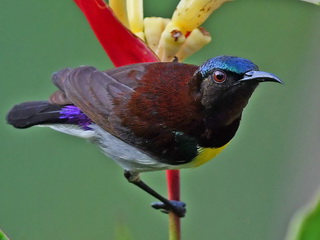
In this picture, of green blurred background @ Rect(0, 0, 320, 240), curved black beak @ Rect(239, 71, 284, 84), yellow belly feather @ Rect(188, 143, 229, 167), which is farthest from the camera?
green blurred background @ Rect(0, 0, 320, 240)

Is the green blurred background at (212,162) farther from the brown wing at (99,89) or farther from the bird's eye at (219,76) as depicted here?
the bird's eye at (219,76)

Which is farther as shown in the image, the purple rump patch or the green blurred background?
the green blurred background

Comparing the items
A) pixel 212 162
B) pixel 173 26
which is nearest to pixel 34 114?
pixel 173 26

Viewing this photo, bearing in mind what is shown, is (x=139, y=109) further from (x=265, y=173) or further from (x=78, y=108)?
(x=265, y=173)

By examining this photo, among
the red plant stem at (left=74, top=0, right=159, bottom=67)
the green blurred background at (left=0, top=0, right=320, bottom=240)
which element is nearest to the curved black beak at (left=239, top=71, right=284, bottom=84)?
the red plant stem at (left=74, top=0, right=159, bottom=67)

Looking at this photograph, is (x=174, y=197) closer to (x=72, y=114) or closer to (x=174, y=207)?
(x=174, y=207)

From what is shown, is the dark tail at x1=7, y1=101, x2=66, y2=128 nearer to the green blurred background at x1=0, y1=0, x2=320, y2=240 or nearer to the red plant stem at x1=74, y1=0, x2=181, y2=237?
the red plant stem at x1=74, y1=0, x2=181, y2=237

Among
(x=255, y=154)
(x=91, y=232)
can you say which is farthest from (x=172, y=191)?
(x=255, y=154)
